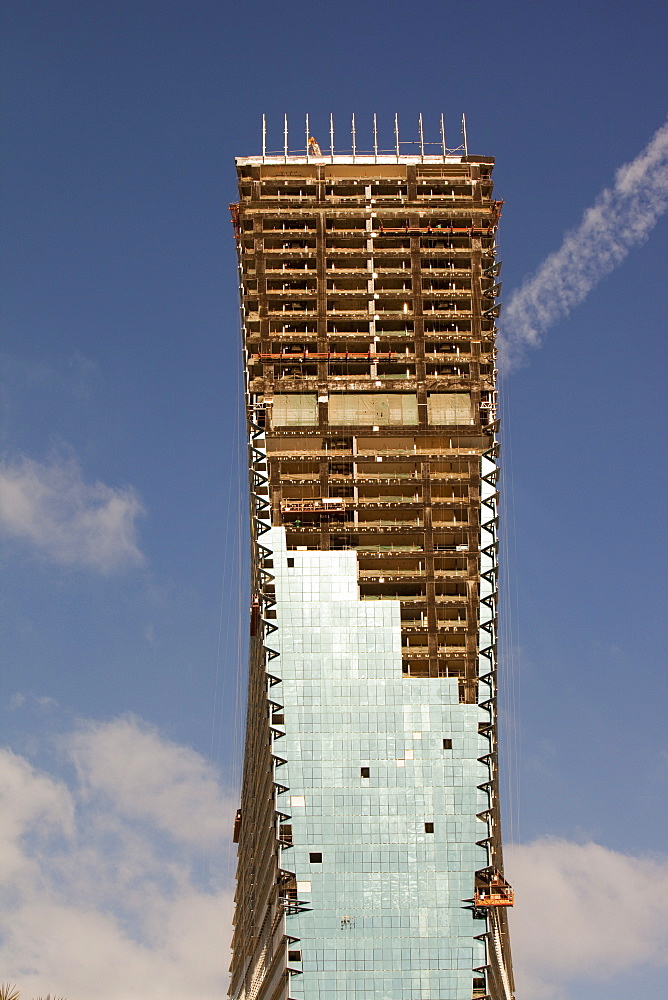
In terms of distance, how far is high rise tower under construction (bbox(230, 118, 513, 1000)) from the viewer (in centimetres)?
10725

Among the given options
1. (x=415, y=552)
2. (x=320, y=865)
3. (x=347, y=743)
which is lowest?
(x=320, y=865)

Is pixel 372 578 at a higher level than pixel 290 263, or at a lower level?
lower

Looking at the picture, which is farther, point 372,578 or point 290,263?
point 290,263

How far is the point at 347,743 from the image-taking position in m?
111

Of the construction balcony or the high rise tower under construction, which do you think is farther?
the construction balcony

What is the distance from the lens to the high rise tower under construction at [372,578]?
107 m

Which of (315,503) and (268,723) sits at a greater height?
(315,503)

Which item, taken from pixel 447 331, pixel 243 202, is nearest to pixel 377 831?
pixel 447 331

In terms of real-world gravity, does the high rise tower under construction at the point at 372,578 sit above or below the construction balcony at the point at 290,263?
below

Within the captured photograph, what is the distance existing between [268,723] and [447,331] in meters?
35.8

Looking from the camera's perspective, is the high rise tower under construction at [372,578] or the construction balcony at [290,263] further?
the construction balcony at [290,263]

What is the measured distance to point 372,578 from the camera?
11631 cm

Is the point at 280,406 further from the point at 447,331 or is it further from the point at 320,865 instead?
the point at 320,865

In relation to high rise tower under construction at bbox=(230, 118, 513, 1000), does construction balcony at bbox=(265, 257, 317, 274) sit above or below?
above
